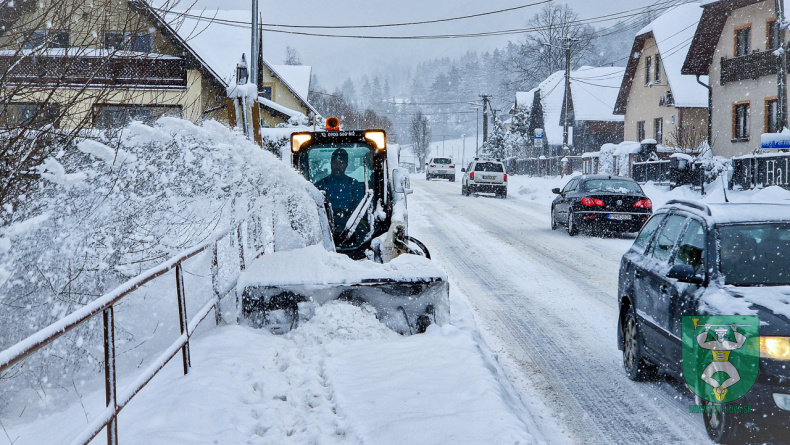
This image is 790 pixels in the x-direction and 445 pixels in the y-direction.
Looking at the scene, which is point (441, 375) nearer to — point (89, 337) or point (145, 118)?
Result: point (89, 337)

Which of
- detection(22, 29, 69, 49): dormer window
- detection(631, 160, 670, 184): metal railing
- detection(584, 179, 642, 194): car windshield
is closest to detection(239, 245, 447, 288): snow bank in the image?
detection(22, 29, 69, 49): dormer window

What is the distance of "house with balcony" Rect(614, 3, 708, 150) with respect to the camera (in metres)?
37.1

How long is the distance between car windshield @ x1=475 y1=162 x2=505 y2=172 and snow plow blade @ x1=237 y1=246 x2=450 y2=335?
26170mm

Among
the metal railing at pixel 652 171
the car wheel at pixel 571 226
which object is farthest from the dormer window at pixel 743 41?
the car wheel at pixel 571 226

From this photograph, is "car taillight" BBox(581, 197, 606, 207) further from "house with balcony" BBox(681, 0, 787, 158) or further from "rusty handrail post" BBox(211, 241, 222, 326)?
"house with balcony" BBox(681, 0, 787, 158)

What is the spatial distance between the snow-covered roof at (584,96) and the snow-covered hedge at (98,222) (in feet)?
161

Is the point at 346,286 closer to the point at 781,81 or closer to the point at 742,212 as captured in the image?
the point at 742,212

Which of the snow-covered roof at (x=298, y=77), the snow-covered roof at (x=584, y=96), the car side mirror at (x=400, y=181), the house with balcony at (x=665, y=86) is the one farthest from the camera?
the snow-covered roof at (x=584, y=96)

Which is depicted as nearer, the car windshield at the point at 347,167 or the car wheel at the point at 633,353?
the car wheel at the point at 633,353

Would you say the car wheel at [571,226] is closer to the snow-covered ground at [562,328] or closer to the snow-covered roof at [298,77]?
the snow-covered ground at [562,328]

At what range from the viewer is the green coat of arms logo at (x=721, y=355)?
3990mm

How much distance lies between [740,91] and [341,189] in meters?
27.5

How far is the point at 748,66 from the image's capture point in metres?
29.3

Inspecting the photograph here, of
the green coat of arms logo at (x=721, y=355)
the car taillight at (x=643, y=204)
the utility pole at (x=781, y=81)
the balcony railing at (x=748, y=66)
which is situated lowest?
the green coat of arms logo at (x=721, y=355)
